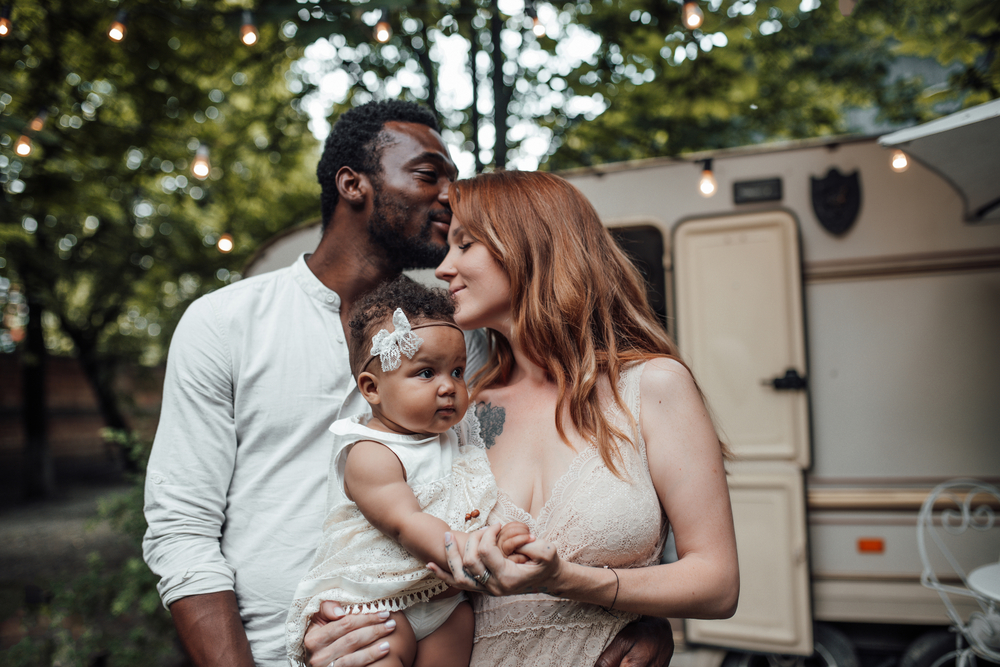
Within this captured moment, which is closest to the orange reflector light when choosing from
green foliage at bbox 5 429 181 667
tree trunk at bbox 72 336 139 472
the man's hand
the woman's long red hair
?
the man's hand

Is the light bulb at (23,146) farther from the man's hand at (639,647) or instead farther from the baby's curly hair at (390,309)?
the man's hand at (639,647)

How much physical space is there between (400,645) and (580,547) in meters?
0.49

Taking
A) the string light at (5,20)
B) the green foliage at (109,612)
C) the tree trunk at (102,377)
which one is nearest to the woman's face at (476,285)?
the string light at (5,20)

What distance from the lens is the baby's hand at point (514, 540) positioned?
1192 mm

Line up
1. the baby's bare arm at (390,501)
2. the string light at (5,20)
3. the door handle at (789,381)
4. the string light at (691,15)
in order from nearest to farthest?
the baby's bare arm at (390,501) < the string light at (5,20) < the string light at (691,15) < the door handle at (789,381)

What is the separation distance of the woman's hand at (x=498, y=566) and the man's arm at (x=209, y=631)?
81cm

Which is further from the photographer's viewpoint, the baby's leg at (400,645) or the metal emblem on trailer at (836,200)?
the metal emblem on trailer at (836,200)

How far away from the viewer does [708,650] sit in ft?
12.3

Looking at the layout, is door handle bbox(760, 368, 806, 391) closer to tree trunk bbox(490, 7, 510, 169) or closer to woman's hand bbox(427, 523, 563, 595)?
tree trunk bbox(490, 7, 510, 169)

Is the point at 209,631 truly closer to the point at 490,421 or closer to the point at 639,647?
the point at 490,421

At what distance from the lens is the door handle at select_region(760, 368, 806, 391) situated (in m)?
3.62

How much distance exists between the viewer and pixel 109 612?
14.3 feet

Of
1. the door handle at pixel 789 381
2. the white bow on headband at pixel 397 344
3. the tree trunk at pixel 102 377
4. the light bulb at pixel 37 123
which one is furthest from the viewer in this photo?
the tree trunk at pixel 102 377

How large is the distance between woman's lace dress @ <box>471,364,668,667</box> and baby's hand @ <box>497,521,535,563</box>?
0.35m
